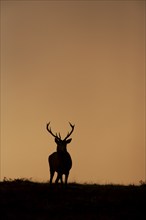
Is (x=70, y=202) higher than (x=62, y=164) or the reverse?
the reverse

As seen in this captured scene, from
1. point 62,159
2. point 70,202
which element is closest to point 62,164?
point 62,159

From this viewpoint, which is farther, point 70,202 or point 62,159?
point 62,159

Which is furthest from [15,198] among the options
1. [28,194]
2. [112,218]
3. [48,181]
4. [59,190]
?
[48,181]

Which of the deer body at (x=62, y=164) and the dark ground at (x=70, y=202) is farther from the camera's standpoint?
the deer body at (x=62, y=164)

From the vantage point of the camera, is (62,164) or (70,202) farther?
(62,164)

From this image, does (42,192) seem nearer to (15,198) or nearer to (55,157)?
(15,198)

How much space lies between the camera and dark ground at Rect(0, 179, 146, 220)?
19391 mm

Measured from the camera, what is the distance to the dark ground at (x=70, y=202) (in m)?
19.4

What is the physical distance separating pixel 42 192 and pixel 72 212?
11.2 feet

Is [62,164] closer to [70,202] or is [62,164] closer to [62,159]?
[62,159]

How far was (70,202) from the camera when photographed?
69.4ft

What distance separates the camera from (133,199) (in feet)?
71.9

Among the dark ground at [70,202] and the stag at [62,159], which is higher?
the stag at [62,159]

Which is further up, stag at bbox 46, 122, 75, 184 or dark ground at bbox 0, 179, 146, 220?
stag at bbox 46, 122, 75, 184
